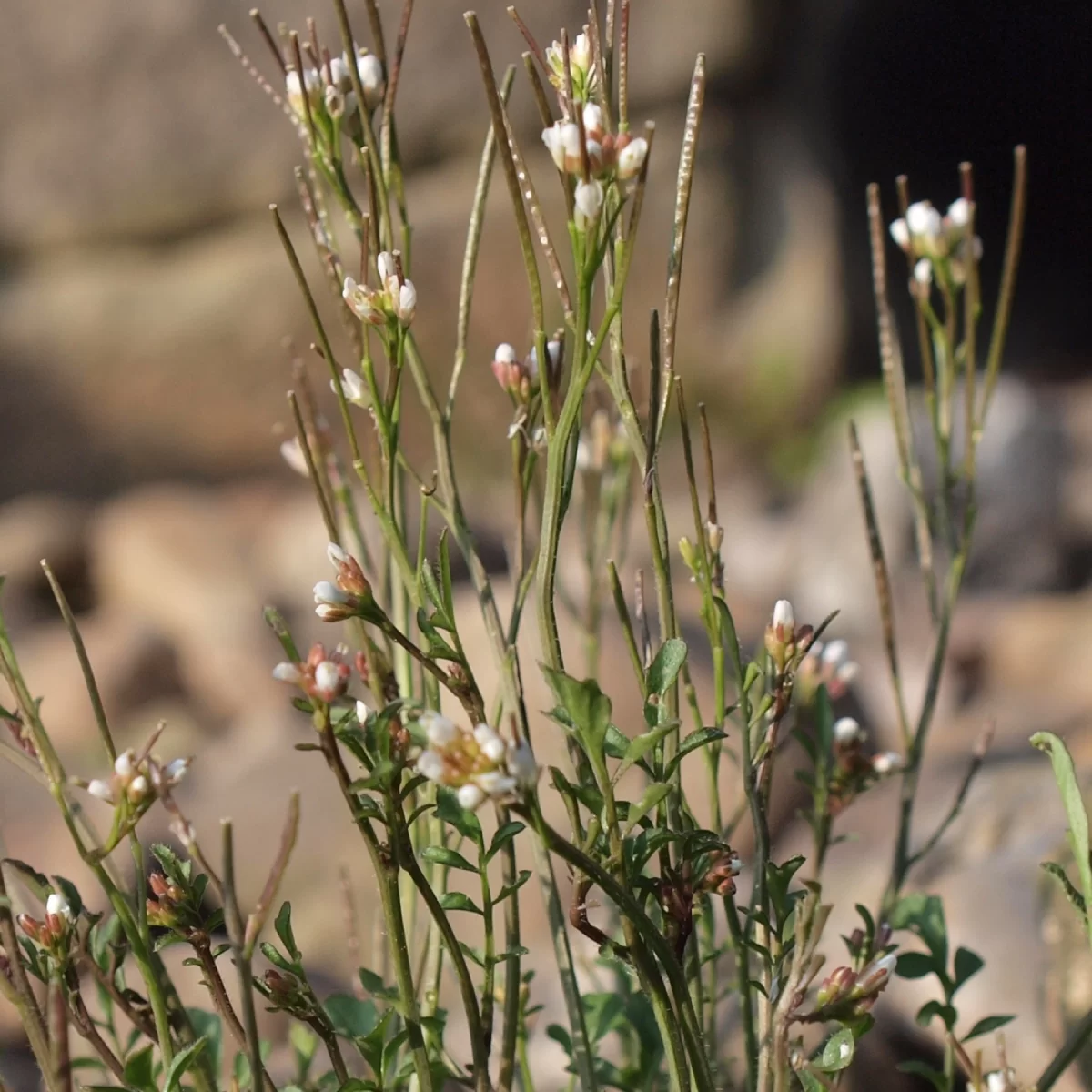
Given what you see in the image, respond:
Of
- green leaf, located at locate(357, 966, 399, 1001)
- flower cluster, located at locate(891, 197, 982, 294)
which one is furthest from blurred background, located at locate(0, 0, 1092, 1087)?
green leaf, located at locate(357, 966, 399, 1001)

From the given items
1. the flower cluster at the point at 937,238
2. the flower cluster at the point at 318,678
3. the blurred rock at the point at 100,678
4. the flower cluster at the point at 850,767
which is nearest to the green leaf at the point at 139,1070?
the flower cluster at the point at 318,678

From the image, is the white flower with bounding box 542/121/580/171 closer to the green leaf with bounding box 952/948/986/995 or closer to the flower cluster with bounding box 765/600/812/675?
the flower cluster with bounding box 765/600/812/675

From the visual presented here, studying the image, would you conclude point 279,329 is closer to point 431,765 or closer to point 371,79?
point 371,79

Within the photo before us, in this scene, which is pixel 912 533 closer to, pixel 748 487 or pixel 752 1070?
pixel 748 487

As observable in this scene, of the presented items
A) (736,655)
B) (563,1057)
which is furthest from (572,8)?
(736,655)

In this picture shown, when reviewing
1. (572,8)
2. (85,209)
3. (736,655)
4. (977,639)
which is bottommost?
(977,639)
